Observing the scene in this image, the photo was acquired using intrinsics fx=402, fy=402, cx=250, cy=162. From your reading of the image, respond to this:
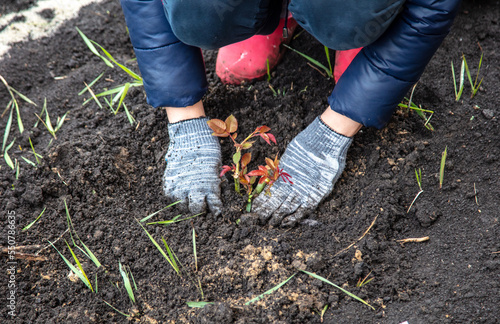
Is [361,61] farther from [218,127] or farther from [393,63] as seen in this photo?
[218,127]

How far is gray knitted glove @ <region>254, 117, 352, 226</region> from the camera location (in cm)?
148

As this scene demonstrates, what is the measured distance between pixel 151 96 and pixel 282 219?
705mm

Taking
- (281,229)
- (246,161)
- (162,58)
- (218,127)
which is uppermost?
(162,58)

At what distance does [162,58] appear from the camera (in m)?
1.51

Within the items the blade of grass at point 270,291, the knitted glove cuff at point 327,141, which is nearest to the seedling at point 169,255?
the blade of grass at point 270,291

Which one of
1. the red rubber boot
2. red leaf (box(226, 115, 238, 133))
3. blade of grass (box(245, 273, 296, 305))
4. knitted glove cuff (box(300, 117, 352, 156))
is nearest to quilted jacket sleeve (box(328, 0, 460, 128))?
knitted glove cuff (box(300, 117, 352, 156))

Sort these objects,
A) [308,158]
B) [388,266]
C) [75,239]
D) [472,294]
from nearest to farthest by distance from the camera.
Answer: [472,294]
[388,266]
[75,239]
[308,158]

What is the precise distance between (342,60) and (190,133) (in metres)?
0.74

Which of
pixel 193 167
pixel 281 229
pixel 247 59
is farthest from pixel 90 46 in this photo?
pixel 281 229

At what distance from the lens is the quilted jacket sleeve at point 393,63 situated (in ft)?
4.01

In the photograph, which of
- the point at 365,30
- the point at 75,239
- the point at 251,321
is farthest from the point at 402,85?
the point at 75,239

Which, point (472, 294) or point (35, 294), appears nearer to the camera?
point (472, 294)

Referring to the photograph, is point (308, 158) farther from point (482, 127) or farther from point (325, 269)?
point (482, 127)

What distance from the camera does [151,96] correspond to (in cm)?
160
